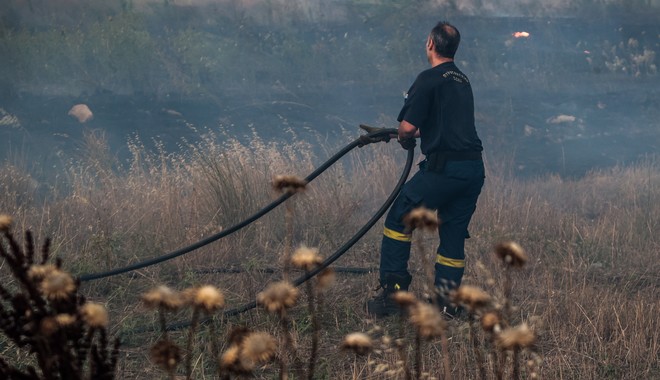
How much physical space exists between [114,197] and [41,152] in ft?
20.0

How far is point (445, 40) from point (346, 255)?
237 cm

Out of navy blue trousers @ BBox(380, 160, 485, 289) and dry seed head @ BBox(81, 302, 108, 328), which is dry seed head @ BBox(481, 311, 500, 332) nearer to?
dry seed head @ BBox(81, 302, 108, 328)

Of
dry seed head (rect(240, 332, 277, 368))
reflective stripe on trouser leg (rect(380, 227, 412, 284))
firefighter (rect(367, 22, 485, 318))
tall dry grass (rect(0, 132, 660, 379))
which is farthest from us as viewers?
reflective stripe on trouser leg (rect(380, 227, 412, 284))

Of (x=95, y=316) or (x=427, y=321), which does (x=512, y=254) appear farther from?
(x=95, y=316)

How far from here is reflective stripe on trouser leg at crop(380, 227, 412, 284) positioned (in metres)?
5.43

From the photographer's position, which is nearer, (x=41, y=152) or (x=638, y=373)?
(x=638, y=373)

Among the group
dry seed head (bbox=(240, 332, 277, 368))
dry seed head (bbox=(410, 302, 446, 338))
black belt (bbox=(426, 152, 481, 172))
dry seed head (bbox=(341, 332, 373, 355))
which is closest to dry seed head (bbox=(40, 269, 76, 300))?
dry seed head (bbox=(240, 332, 277, 368))

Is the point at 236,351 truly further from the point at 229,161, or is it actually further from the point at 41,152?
the point at 41,152

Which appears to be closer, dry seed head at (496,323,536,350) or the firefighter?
dry seed head at (496,323,536,350)

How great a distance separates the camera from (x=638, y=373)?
4324 millimetres

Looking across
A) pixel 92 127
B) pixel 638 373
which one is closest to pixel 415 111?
pixel 638 373

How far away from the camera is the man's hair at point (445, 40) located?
5371mm

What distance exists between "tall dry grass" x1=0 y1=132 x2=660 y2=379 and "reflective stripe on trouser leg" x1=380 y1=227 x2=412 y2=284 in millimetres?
380

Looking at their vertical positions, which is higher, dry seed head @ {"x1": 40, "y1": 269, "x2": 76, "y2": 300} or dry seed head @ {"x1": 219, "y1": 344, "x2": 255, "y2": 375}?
dry seed head @ {"x1": 40, "y1": 269, "x2": 76, "y2": 300}
